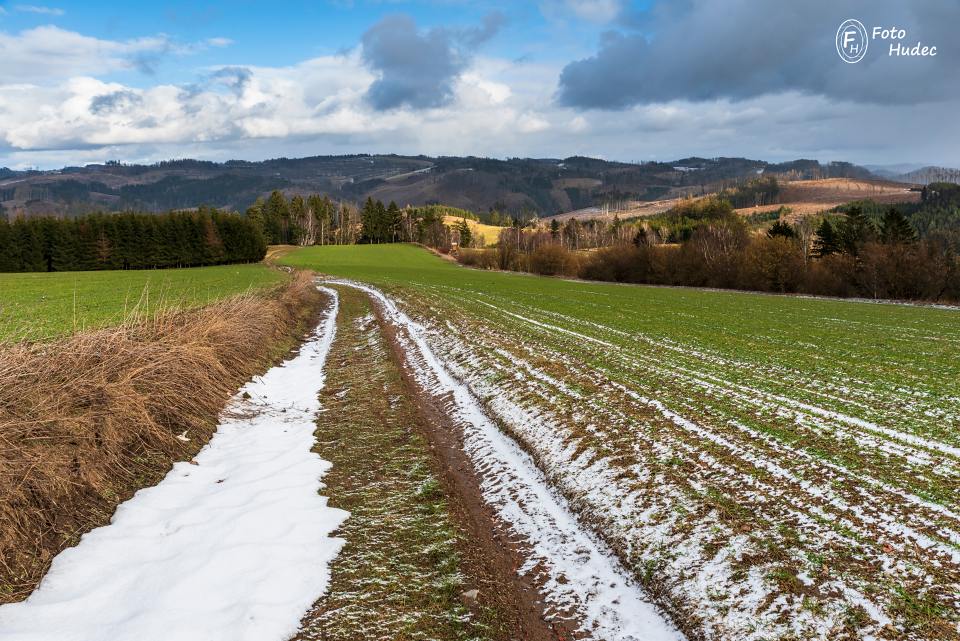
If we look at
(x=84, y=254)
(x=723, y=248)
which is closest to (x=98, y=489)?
(x=723, y=248)

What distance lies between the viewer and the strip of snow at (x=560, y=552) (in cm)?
510

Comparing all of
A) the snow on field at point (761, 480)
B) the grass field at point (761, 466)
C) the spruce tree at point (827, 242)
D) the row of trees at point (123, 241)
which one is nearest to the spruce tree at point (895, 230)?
the spruce tree at point (827, 242)

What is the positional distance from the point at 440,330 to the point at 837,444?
16444 mm

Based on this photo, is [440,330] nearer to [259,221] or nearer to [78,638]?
[78,638]

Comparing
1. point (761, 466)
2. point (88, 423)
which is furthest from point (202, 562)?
point (761, 466)

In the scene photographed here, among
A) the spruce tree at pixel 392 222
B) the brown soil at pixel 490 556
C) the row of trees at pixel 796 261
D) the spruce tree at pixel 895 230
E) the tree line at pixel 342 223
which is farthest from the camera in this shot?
the spruce tree at pixel 392 222

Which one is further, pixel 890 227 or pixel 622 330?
pixel 890 227

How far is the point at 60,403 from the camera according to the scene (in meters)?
7.97

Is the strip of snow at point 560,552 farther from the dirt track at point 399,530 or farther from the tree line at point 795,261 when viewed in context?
the tree line at point 795,261

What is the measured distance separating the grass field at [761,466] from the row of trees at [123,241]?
8634 centimetres

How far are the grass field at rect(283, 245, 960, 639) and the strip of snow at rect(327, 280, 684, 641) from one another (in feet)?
0.81

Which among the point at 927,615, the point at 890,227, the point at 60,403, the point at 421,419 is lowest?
the point at 421,419

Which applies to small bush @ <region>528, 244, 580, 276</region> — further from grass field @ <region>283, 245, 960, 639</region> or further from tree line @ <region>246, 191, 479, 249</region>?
grass field @ <region>283, 245, 960, 639</region>

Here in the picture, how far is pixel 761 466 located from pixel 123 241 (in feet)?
321
